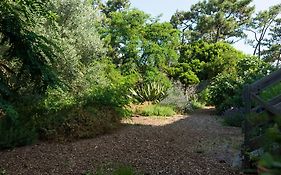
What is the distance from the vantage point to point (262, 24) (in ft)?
92.7

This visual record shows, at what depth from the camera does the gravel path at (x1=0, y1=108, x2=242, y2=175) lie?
437 centimetres

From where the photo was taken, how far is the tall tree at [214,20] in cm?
2702

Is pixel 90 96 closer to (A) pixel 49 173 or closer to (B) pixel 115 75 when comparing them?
(A) pixel 49 173

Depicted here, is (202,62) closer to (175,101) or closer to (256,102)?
(175,101)

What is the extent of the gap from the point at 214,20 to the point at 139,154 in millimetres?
23138

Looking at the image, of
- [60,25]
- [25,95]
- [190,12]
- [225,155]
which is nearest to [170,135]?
[225,155]

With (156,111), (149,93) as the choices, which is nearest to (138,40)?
(149,93)

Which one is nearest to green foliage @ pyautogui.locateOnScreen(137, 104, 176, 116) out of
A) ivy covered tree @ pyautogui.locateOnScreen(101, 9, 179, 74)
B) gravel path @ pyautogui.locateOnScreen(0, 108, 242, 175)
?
gravel path @ pyautogui.locateOnScreen(0, 108, 242, 175)

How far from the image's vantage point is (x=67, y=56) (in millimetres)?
9227

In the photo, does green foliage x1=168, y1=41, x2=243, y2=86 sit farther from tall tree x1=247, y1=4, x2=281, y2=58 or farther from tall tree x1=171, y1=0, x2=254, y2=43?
tall tree x1=247, y1=4, x2=281, y2=58

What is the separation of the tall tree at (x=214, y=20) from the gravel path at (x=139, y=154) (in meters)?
21.4

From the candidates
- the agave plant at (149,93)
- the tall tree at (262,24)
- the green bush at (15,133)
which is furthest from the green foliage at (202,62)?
the green bush at (15,133)

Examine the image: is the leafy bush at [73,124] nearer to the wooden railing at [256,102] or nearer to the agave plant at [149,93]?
the wooden railing at [256,102]

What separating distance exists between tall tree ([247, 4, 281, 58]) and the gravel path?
23.2 meters
